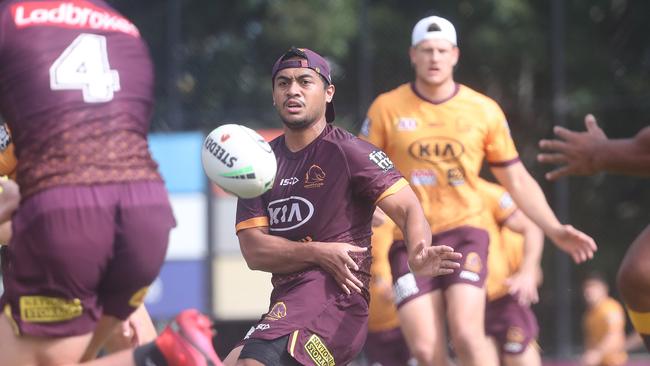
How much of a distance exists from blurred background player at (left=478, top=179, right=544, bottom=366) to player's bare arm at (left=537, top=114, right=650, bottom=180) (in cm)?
308

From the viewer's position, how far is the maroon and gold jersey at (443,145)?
8203 mm

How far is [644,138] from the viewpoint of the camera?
19.5 feet

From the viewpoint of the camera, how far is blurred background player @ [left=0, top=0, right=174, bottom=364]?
16.3 ft

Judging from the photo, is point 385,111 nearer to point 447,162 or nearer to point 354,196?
point 447,162

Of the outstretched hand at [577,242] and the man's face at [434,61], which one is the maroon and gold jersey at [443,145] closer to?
the man's face at [434,61]

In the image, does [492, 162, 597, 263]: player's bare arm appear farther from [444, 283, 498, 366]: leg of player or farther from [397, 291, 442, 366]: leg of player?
[397, 291, 442, 366]: leg of player

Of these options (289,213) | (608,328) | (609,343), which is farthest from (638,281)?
(608,328)

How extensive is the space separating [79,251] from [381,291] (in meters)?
5.16

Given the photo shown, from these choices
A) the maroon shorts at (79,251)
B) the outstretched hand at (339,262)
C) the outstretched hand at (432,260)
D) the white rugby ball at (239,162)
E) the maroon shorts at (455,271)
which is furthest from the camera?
the maroon shorts at (455,271)

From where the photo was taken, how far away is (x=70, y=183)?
4.99 metres

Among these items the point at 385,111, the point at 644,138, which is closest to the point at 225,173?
the point at 644,138

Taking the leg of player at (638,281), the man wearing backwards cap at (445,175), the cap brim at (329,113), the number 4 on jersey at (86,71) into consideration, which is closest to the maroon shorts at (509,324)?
the man wearing backwards cap at (445,175)

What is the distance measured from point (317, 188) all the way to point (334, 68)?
11920mm

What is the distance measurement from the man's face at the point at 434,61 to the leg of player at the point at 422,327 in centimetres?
131
